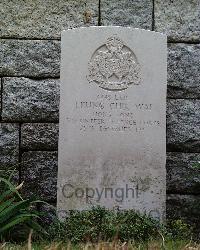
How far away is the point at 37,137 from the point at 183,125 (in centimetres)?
116

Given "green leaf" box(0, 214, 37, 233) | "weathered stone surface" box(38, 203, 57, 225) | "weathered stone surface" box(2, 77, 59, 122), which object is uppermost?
"weathered stone surface" box(2, 77, 59, 122)

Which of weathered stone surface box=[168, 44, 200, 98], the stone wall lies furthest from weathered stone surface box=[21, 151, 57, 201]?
weathered stone surface box=[168, 44, 200, 98]

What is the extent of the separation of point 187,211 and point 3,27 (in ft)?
6.82

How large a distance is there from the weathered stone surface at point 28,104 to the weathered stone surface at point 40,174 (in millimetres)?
293

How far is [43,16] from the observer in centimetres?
511

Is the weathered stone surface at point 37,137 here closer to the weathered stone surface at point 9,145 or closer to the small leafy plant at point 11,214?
the weathered stone surface at point 9,145

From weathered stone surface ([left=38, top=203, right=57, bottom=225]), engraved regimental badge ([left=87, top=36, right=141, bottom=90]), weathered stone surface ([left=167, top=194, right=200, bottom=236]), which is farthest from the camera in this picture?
weathered stone surface ([left=167, top=194, right=200, bottom=236])

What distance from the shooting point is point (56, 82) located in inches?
197

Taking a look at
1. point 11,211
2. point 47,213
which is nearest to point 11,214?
point 11,211

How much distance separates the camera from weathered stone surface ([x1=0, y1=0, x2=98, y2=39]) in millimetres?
5082

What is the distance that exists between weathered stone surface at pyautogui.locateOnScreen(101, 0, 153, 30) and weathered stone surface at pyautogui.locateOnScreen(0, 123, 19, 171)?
1154mm

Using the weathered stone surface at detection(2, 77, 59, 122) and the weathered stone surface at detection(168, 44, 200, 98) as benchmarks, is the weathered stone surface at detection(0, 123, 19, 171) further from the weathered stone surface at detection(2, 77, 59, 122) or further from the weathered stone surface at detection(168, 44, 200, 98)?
the weathered stone surface at detection(168, 44, 200, 98)

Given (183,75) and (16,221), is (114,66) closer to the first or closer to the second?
(183,75)

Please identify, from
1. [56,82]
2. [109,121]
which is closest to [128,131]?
[109,121]
